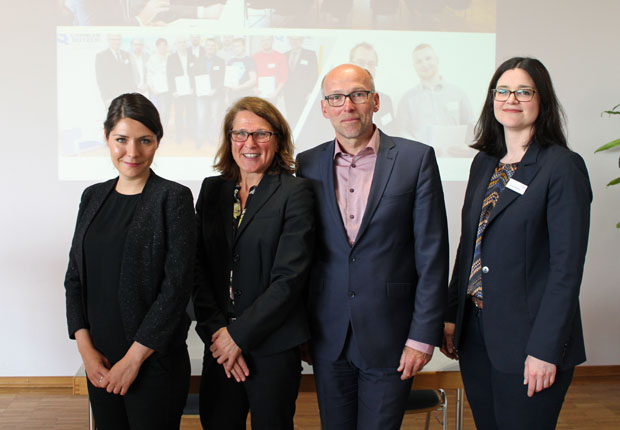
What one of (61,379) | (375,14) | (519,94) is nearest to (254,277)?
(519,94)

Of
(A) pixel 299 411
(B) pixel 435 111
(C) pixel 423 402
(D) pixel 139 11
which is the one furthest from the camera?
(B) pixel 435 111

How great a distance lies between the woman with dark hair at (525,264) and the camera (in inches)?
63.1

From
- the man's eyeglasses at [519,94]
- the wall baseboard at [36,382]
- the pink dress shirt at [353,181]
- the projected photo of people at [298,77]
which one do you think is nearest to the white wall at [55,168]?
the wall baseboard at [36,382]

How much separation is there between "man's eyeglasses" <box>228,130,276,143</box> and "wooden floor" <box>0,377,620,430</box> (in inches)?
80.1

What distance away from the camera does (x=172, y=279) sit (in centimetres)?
164

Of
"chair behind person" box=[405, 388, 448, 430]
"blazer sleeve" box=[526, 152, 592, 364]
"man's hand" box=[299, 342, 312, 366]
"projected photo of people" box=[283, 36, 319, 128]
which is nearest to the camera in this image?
"blazer sleeve" box=[526, 152, 592, 364]

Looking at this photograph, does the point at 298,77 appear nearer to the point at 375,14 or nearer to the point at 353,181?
the point at 375,14

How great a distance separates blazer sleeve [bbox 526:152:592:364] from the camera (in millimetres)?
1590

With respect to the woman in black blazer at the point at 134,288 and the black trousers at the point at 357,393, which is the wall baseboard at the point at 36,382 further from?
the black trousers at the point at 357,393

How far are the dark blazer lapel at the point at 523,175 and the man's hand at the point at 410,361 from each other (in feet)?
1.62

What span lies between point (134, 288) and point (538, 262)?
4.05ft

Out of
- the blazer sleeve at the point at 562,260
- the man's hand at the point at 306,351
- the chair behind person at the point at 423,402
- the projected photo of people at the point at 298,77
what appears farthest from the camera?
the projected photo of people at the point at 298,77

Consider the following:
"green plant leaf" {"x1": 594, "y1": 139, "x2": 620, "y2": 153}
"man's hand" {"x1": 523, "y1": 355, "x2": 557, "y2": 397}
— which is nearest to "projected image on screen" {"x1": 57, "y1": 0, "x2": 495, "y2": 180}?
"green plant leaf" {"x1": 594, "y1": 139, "x2": 620, "y2": 153}

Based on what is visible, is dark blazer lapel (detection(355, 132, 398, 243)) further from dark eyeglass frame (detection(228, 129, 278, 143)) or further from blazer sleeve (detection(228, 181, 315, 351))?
dark eyeglass frame (detection(228, 129, 278, 143))
